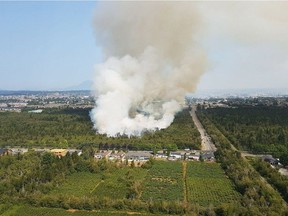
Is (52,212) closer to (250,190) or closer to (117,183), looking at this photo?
(117,183)

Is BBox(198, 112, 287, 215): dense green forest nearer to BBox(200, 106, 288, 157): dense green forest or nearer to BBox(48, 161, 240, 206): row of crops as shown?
BBox(48, 161, 240, 206): row of crops

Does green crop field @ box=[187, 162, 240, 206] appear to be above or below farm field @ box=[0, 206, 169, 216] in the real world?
above

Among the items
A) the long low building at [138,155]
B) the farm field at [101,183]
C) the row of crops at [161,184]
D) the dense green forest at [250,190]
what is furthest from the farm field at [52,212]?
the long low building at [138,155]

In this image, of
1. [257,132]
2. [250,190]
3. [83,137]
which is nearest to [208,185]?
[250,190]

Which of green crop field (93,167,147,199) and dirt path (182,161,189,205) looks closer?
dirt path (182,161,189,205)

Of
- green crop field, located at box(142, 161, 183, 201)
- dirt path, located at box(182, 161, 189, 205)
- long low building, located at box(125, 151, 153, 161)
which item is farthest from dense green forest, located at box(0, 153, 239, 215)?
long low building, located at box(125, 151, 153, 161)

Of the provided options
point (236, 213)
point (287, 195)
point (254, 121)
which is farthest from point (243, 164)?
point (254, 121)
